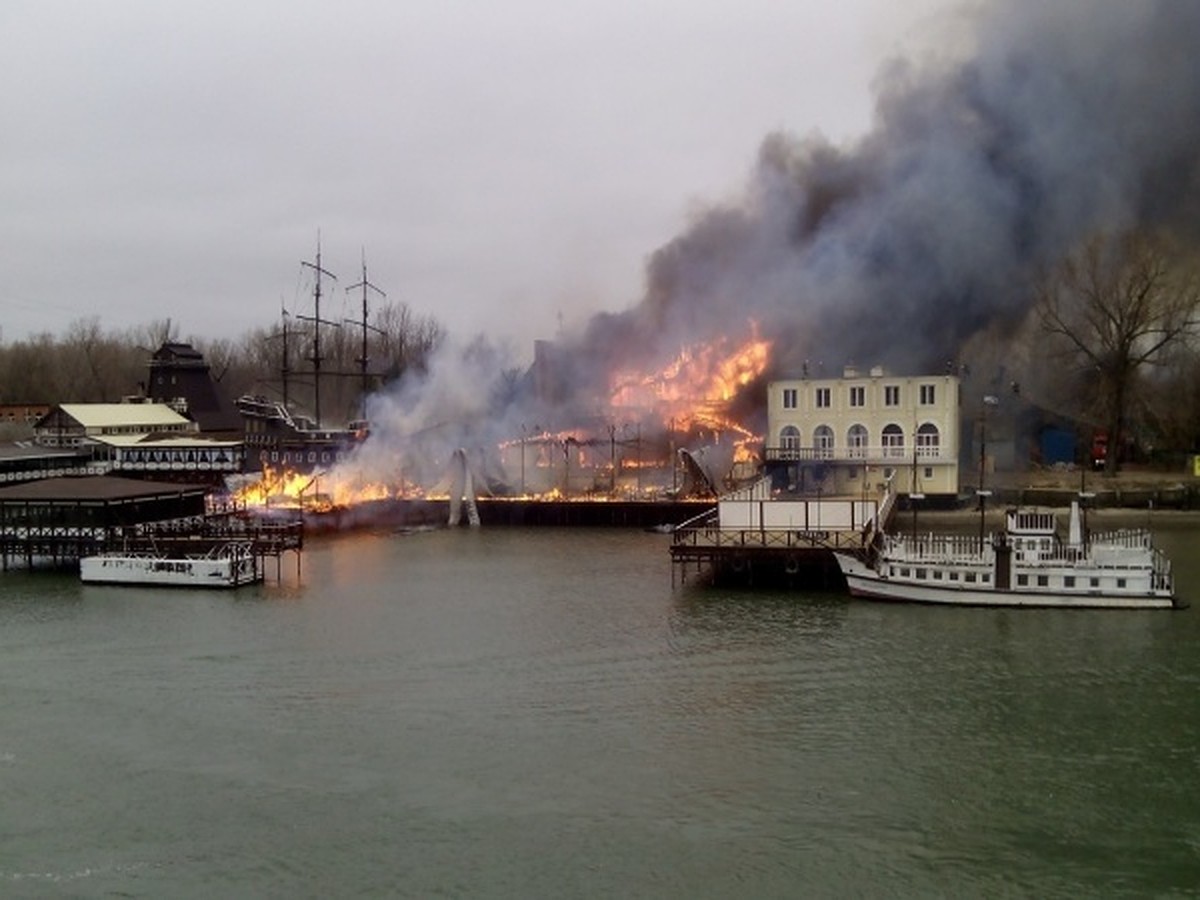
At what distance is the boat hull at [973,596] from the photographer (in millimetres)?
33719

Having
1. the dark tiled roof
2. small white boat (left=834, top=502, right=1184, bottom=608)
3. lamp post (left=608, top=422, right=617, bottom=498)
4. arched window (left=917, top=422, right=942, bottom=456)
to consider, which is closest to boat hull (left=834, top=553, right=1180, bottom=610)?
small white boat (left=834, top=502, right=1184, bottom=608)

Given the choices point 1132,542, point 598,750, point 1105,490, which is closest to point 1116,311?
point 1105,490

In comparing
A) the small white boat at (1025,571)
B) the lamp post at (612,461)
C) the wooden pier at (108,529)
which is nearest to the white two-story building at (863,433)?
the lamp post at (612,461)

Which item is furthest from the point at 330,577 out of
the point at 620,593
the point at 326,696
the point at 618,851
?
the point at 618,851

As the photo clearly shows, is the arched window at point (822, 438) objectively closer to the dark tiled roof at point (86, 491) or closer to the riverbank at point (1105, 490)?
the riverbank at point (1105, 490)

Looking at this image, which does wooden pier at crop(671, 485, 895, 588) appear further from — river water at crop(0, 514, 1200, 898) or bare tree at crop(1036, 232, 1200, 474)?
bare tree at crop(1036, 232, 1200, 474)

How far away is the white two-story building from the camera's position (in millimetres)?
63188

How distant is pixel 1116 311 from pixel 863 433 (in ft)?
59.7

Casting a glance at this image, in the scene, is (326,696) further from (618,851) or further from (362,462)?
(362,462)

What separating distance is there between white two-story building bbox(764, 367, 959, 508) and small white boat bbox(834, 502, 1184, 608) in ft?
83.3

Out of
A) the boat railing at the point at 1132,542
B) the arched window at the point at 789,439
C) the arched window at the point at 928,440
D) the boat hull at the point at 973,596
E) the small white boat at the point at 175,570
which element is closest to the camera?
the boat hull at the point at 973,596

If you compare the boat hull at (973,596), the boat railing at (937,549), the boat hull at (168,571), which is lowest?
the boat hull at (973,596)

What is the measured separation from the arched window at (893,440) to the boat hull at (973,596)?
28302mm

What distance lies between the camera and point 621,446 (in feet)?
245
